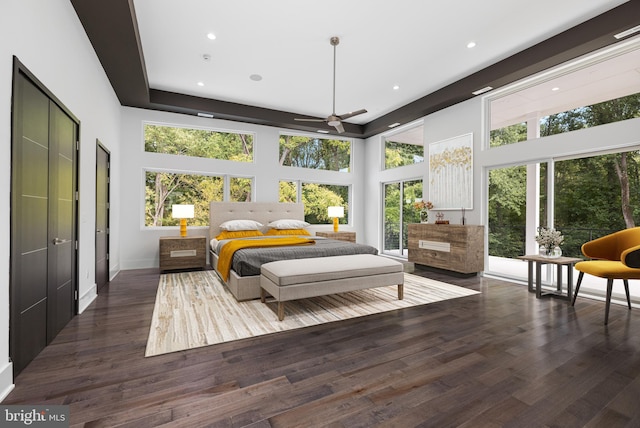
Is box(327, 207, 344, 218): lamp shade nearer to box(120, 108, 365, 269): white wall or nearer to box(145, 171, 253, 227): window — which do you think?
box(120, 108, 365, 269): white wall

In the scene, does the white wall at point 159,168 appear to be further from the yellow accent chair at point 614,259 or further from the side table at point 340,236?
the yellow accent chair at point 614,259

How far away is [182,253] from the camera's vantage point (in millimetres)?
5078

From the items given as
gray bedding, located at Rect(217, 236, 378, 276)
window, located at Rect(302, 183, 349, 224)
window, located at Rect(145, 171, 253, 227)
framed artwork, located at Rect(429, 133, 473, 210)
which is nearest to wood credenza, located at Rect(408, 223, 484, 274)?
framed artwork, located at Rect(429, 133, 473, 210)

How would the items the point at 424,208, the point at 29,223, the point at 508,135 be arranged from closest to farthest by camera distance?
the point at 29,223 → the point at 508,135 → the point at 424,208

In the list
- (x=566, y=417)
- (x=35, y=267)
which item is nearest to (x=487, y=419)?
(x=566, y=417)

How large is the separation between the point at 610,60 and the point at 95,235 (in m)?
6.50

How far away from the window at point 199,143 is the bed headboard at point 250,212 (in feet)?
3.35

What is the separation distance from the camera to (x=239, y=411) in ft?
5.05

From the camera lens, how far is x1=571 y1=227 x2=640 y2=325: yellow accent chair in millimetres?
2634

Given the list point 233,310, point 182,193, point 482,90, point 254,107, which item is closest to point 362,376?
point 233,310

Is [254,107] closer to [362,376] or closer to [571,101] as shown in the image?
[571,101]

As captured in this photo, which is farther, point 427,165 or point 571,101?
point 427,165

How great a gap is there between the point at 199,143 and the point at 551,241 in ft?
19.7

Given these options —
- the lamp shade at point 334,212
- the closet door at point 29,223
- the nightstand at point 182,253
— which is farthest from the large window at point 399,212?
the closet door at point 29,223
